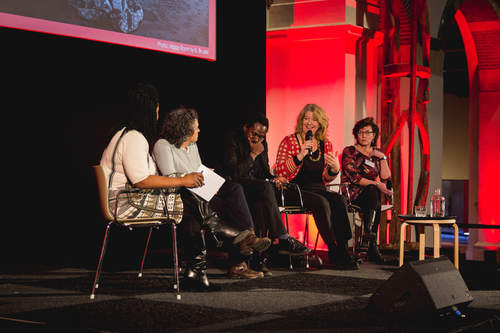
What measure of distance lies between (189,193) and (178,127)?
38 cm

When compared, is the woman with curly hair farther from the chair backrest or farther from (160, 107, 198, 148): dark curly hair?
the chair backrest

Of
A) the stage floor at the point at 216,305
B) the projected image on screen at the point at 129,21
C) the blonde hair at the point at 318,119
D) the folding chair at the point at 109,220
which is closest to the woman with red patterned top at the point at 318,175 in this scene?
the blonde hair at the point at 318,119

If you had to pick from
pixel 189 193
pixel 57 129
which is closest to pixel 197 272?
pixel 189 193

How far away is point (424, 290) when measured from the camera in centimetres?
268

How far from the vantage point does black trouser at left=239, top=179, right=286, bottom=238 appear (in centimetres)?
430

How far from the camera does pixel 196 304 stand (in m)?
3.14

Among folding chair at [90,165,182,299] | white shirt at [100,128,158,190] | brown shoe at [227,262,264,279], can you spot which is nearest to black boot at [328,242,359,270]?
brown shoe at [227,262,264,279]

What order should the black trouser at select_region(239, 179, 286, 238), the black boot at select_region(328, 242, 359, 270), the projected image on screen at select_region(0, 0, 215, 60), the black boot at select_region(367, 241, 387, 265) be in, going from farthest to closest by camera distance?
the black boot at select_region(367, 241, 387, 265)
the black boot at select_region(328, 242, 359, 270)
the black trouser at select_region(239, 179, 286, 238)
the projected image on screen at select_region(0, 0, 215, 60)

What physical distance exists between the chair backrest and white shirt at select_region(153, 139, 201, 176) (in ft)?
1.39

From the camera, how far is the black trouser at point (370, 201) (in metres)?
5.30

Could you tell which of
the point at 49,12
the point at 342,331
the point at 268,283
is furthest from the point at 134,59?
the point at 342,331

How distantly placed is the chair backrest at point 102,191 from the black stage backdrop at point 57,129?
1251 millimetres

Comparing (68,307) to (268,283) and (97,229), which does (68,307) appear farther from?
(97,229)

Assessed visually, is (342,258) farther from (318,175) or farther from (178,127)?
(178,127)
